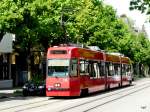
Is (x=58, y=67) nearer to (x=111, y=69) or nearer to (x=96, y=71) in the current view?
Answer: (x=96, y=71)

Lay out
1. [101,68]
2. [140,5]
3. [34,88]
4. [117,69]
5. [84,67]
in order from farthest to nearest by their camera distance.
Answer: [117,69]
[101,68]
[34,88]
[84,67]
[140,5]

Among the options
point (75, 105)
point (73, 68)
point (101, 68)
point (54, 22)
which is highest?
point (54, 22)

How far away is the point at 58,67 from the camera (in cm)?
3084

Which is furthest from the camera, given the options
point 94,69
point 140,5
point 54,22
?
point 54,22

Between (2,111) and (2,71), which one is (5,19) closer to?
(2,111)

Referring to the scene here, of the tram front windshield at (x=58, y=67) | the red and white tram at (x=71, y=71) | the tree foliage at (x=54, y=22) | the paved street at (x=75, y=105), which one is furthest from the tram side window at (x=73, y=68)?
the tree foliage at (x=54, y=22)

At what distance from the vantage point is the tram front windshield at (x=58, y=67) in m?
30.5

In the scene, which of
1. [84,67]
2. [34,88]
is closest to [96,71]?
[84,67]

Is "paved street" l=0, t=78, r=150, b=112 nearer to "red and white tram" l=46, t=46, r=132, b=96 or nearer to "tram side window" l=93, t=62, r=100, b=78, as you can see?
"red and white tram" l=46, t=46, r=132, b=96

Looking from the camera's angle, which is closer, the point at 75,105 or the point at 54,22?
the point at 75,105

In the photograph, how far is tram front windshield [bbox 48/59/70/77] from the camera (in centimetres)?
3055

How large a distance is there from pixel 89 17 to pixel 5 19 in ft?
69.2

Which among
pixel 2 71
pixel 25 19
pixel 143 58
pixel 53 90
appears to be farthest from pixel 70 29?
pixel 143 58

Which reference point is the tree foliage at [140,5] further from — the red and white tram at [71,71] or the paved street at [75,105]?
the red and white tram at [71,71]
